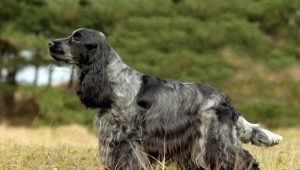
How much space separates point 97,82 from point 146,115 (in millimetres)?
588

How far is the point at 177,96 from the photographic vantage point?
6.49m

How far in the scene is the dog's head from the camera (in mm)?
6367

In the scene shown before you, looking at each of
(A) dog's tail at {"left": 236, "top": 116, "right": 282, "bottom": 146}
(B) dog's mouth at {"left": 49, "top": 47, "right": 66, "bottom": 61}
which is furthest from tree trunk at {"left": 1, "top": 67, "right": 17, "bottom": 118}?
(A) dog's tail at {"left": 236, "top": 116, "right": 282, "bottom": 146}

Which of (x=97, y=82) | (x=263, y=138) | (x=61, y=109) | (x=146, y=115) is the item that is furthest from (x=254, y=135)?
(x=61, y=109)

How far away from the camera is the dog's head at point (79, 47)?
637 cm

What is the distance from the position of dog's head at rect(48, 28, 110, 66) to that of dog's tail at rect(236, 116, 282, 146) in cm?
160

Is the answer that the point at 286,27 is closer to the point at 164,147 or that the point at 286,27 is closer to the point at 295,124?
the point at 295,124

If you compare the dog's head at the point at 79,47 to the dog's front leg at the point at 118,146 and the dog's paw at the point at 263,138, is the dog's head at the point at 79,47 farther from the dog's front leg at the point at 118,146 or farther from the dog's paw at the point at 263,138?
the dog's paw at the point at 263,138

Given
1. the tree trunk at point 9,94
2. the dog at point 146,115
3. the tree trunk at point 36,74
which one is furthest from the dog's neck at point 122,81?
the tree trunk at point 9,94

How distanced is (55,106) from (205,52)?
17.2ft

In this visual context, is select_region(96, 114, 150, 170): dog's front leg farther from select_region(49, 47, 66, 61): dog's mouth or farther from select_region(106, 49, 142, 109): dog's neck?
select_region(49, 47, 66, 61): dog's mouth

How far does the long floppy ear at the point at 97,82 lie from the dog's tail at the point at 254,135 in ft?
4.56

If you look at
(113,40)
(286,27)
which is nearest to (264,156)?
(113,40)

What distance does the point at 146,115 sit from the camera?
250 inches
